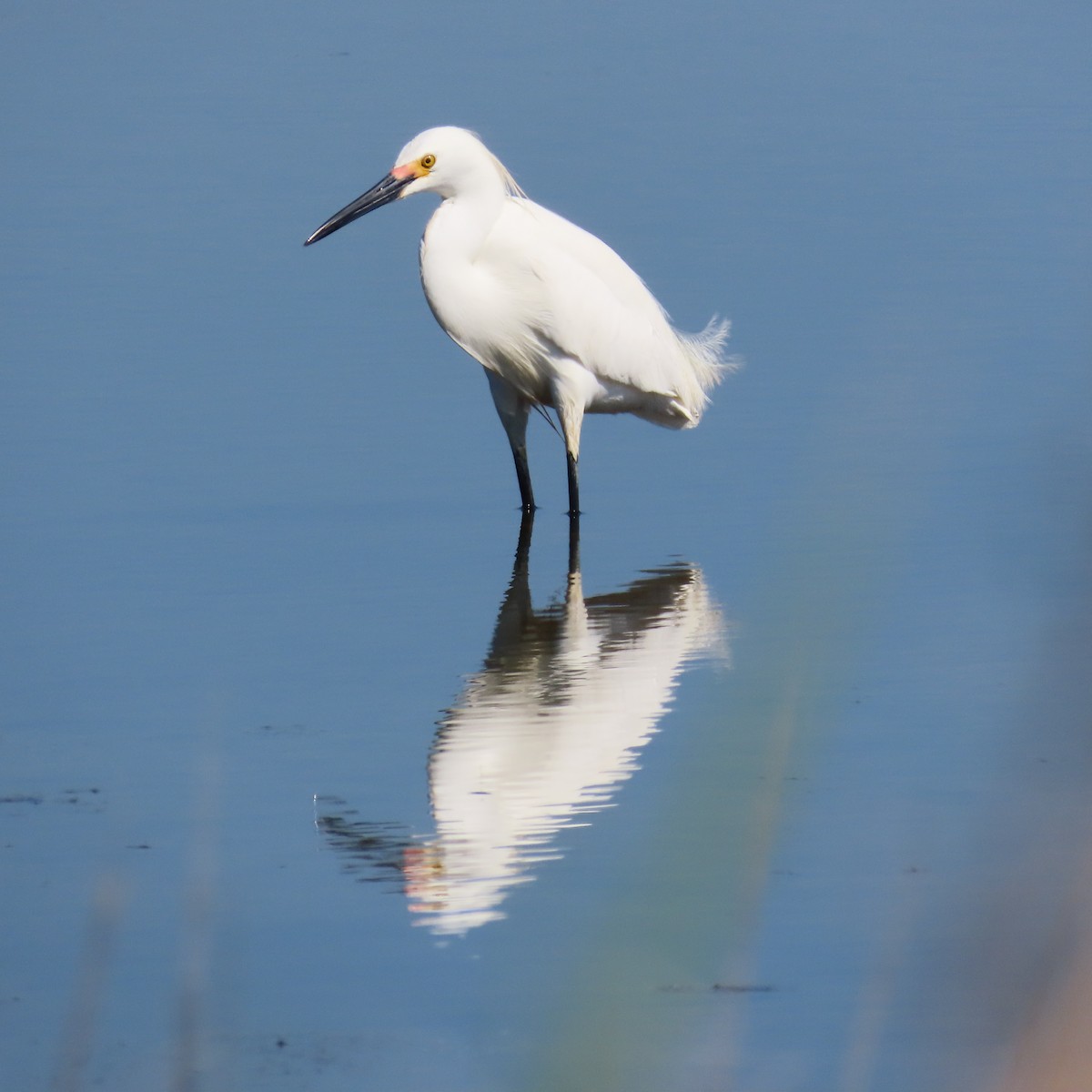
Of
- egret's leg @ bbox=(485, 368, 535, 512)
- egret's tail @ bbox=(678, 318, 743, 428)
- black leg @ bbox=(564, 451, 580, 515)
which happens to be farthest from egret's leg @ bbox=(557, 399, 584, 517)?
egret's tail @ bbox=(678, 318, 743, 428)

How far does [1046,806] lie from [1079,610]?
15 centimetres

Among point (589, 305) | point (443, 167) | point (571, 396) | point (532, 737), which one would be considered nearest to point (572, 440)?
point (571, 396)

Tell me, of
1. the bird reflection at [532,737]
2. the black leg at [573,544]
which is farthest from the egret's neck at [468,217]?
the bird reflection at [532,737]

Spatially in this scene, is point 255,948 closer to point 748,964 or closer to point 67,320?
point 748,964

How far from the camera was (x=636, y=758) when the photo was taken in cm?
390

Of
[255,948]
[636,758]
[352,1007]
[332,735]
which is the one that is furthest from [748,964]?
[332,735]

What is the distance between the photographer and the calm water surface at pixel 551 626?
1.37 m

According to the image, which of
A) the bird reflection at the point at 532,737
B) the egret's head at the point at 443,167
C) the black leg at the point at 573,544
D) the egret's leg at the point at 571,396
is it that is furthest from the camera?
the egret's leg at the point at 571,396

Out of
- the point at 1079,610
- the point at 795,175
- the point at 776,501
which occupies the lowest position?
the point at 776,501

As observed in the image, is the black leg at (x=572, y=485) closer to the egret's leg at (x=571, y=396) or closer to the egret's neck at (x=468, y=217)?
the egret's leg at (x=571, y=396)

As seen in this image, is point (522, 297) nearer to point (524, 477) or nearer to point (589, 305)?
point (589, 305)

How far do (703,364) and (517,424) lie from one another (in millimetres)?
829

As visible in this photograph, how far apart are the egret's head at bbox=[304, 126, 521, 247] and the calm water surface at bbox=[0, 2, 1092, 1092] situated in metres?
0.93

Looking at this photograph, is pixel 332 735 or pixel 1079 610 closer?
pixel 1079 610
